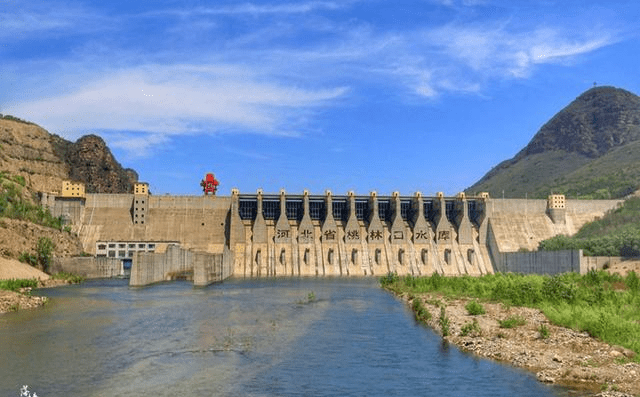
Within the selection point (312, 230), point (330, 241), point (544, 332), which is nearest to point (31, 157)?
point (312, 230)

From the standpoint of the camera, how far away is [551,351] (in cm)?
2638

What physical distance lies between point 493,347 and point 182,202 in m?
74.4

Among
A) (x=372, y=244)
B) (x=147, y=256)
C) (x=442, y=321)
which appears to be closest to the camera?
(x=442, y=321)

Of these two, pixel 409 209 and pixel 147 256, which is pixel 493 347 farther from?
pixel 409 209

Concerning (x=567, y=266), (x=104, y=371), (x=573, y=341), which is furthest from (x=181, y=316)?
(x=567, y=266)

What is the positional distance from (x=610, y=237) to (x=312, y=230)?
132 ft

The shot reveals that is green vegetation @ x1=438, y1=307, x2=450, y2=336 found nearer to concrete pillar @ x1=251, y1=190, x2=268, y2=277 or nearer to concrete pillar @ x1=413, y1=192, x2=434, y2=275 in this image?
concrete pillar @ x1=251, y1=190, x2=268, y2=277

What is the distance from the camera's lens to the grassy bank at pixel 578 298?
28047 millimetres

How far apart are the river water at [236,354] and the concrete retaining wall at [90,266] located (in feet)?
96.4

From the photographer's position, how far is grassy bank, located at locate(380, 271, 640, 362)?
92.0ft

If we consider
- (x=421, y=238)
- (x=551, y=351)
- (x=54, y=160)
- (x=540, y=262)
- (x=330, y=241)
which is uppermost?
(x=54, y=160)

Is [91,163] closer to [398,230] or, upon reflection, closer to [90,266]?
[90,266]

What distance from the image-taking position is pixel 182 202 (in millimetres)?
96562

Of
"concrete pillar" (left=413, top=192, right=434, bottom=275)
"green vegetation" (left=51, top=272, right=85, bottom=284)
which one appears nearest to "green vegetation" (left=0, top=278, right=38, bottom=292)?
"green vegetation" (left=51, top=272, right=85, bottom=284)
